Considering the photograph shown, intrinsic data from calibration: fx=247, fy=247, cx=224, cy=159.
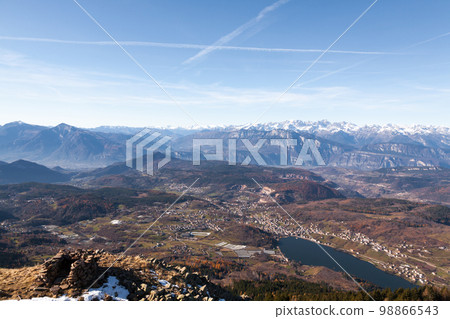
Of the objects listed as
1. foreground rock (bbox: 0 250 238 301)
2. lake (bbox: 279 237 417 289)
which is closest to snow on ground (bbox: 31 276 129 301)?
foreground rock (bbox: 0 250 238 301)

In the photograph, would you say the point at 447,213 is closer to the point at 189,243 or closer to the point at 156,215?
the point at 189,243

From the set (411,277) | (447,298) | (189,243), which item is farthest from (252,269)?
(447,298)

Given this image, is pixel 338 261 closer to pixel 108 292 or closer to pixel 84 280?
pixel 108 292

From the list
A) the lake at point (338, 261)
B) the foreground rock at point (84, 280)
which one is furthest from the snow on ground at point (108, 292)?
the lake at point (338, 261)

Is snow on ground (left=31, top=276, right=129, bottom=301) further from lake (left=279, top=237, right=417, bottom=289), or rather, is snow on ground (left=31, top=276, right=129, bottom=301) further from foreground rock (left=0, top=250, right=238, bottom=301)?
lake (left=279, top=237, right=417, bottom=289)

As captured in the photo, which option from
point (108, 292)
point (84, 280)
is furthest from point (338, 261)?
point (84, 280)

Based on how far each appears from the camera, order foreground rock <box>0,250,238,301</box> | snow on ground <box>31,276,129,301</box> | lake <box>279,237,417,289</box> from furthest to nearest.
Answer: lake <box>279,237,417,289</box>, foreground rock <box>0,250,238,301</box>, snow on ground <box>31,276,129,301</box>
